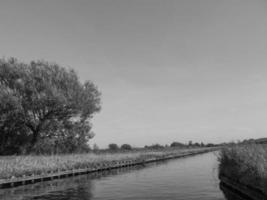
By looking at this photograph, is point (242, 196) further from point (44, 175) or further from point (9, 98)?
A: point (9, 98)

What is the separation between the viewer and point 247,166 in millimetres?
21172

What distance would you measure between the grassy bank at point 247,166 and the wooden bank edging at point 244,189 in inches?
9.4

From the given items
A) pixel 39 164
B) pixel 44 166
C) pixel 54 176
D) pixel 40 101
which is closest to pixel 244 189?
pixel 54 176

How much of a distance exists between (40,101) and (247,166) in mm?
36358

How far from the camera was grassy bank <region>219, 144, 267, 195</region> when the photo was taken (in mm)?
18469

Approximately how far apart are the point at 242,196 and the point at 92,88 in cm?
4019

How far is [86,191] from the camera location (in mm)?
25781

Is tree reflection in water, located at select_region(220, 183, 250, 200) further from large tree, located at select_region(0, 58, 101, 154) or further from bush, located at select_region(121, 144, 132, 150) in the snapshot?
bush, located at select_region(121, 144, 132, 150)

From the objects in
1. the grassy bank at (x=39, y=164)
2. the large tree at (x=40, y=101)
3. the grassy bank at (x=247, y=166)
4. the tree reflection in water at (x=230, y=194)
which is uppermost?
the large tree at (x=40, y=101)

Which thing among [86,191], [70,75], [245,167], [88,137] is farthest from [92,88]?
[245,167]

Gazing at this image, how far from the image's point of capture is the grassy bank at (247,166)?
1847 centimetres

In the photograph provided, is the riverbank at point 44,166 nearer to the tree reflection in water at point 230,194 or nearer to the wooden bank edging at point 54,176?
the wooden bank edging at point 54,176

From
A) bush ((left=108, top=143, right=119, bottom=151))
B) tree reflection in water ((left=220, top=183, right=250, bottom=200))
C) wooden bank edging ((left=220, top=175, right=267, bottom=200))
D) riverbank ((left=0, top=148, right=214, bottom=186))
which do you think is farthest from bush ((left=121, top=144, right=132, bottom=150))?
tree reflection in water ((left=220, top=183, right=250, bottom=200))

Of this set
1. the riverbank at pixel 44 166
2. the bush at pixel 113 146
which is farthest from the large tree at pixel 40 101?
the bush at pixel 113 146
